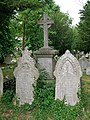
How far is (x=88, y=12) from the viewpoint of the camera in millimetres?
24578

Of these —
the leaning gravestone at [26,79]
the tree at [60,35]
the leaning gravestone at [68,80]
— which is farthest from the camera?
the tree at [60,35]

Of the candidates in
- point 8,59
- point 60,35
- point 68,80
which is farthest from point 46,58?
point 60,35

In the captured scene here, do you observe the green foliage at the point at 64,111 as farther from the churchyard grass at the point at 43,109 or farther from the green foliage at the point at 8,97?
the green foliage at the point at 8,97

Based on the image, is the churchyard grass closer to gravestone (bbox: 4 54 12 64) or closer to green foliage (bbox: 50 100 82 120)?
green foliage (bbox: 50 100 82 120)

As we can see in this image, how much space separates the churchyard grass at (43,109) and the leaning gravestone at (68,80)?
0.21 m

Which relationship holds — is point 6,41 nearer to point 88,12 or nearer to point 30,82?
point 30,82

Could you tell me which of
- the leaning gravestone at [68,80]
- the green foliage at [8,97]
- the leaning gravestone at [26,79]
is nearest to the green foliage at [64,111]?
the leaning gravestone at [68,80]

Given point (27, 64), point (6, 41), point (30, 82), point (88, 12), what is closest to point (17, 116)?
point (30, 82)

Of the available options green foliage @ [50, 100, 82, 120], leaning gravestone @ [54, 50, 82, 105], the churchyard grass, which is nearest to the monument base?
the churchyard grass

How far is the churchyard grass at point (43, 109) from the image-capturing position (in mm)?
6219

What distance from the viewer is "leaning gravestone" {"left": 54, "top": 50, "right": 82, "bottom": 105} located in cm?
664

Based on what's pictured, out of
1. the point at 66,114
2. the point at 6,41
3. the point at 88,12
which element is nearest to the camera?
the point at 66,114

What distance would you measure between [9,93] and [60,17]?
26490 millimetres

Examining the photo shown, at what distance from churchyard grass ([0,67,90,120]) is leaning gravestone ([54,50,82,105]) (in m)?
0.21
